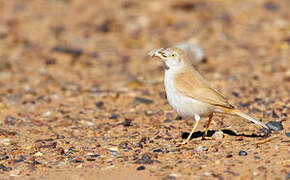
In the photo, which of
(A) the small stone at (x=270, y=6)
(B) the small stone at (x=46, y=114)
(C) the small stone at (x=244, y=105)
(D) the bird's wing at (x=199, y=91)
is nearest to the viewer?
(D) the bird's wing at (x=199, y=91)

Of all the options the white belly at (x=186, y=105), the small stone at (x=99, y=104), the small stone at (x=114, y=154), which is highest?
the white belly at (x=186, y=105)

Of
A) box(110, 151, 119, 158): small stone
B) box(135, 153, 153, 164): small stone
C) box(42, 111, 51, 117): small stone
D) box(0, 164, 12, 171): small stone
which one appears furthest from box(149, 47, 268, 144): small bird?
box(42, 111, 51, 117): small stone

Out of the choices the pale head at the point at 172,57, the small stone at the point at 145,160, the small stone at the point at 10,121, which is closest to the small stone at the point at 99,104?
the small stone at the point at 10,121

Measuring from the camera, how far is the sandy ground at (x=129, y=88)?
20.1ft

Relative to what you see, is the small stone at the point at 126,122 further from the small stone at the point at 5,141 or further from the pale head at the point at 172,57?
the small stone at the point at 5,141

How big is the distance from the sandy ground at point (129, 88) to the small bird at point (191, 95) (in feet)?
1.59

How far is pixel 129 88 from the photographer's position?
400 inches

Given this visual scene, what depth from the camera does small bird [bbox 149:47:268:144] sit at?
21.2 feet

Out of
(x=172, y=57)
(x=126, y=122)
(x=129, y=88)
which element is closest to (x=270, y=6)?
(x=129, y=88)

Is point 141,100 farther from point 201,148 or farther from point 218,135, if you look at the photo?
point 201,148

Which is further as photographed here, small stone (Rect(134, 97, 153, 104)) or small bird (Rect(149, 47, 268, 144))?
small stone (Rect(134, 97, 153, 104))

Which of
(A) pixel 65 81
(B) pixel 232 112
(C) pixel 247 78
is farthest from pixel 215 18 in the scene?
(B) pixel 232 112

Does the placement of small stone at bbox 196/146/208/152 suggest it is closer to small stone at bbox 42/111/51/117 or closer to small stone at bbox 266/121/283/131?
small stone at bbox 266/121/283/131

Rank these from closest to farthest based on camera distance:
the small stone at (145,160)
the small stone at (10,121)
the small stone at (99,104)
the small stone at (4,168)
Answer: the small stone at (145,160)
the small stone at (4,168)
the small stone at (10,121)
the small stone at (99,104)
